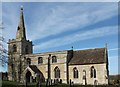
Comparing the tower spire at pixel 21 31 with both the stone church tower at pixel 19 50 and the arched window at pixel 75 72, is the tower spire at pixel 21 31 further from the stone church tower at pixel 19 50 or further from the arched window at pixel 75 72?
the arched window at pixel 75 72

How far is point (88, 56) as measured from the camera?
47.4 m

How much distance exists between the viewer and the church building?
1768 inches

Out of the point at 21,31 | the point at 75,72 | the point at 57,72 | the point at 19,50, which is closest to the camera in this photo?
the point at 75,72

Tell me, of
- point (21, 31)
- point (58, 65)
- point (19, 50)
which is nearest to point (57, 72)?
point (58, 65)

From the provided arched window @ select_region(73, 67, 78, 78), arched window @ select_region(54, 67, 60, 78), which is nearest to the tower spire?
arched window @ select_region(54, 67, 60, 78)

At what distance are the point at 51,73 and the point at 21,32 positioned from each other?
12.7 metres

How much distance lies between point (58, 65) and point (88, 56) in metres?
6.30

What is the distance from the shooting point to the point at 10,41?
56406mm

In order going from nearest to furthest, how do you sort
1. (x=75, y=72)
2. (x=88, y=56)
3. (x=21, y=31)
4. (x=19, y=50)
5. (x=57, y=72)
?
(x=75, y=72) < (x=88, y=56) < (x=57, y=72) < (x=19, y=50) < (x=21, y=31)

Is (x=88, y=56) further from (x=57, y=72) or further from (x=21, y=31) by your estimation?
(x=21, y=31)

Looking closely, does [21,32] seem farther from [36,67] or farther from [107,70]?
[107,70]

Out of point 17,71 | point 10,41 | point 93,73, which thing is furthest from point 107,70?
point 10,41

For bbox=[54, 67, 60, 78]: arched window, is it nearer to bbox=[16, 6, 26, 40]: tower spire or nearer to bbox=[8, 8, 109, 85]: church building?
bbox=[8, 8, 109, 85]: church building

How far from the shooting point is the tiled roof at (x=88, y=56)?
45.3m
